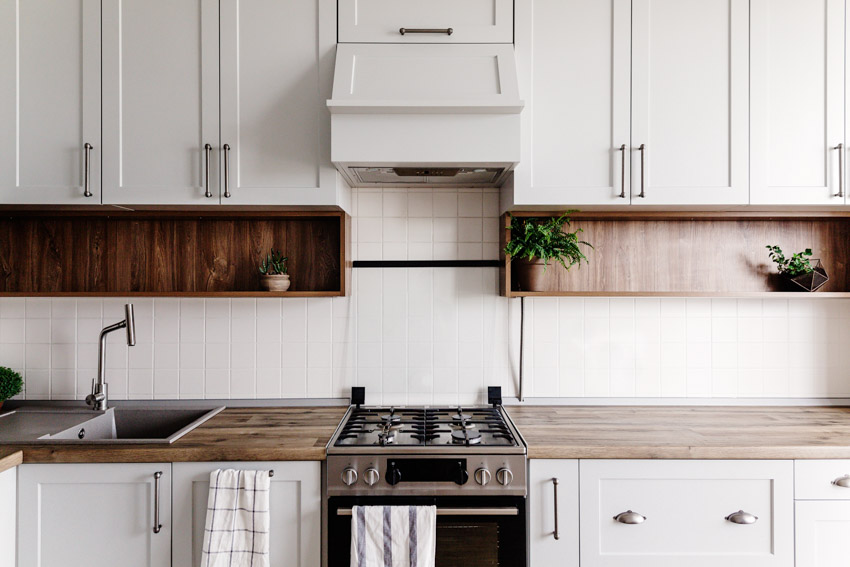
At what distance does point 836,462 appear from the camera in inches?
66.2

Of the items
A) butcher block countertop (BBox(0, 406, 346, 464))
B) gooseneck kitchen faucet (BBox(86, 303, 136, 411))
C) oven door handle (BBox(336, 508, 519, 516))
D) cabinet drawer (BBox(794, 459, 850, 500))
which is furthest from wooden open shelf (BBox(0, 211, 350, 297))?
cabinet drawer (BBox(794, 459, 850, 500))

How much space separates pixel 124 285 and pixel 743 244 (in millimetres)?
2644

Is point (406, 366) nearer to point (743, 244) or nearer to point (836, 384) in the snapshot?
point (743, 244)

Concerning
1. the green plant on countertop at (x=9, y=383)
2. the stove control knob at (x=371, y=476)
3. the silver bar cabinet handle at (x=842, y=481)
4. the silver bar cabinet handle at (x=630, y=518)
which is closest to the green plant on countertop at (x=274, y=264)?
the stove control knob at (x=371, y=476)

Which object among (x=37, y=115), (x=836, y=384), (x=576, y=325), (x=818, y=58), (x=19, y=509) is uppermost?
(x=818, y=58)

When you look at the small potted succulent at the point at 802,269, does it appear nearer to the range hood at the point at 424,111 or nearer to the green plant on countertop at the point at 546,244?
the green plant on countertop at the point at 546,244

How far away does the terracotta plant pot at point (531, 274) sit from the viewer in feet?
6.86

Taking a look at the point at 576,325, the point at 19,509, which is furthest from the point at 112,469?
the point at 576,325

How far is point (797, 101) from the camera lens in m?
1.92

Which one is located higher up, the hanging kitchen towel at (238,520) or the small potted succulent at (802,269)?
the small potted succulent at (802,269)

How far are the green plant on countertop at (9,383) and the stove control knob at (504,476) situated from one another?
1.94 meters

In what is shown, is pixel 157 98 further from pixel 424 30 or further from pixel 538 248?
pixel 538 248

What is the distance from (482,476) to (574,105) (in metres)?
1.32

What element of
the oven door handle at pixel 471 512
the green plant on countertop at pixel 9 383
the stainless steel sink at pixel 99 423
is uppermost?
the green plant on countertop at pixel 9 383
